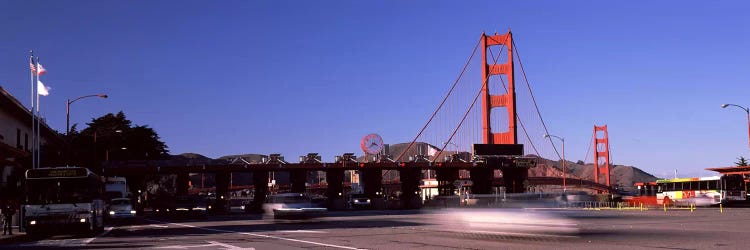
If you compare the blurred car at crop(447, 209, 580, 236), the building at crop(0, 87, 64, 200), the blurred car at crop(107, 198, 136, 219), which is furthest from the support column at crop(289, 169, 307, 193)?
the blurred car at crop(447, 209, 580, 236)

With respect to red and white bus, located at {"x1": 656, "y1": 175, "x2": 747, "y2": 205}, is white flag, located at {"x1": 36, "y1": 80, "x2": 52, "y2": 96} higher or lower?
higher

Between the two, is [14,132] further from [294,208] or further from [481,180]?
[481,180]

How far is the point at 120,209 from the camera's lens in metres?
45.5

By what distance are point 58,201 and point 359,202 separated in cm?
5016

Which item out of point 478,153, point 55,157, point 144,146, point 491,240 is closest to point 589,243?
point 491,240

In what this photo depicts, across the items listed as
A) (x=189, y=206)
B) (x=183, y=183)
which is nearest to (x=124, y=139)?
(x=183, y=183)

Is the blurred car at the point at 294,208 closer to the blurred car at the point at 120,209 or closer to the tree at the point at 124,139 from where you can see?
the blurred car at the point at 120,209

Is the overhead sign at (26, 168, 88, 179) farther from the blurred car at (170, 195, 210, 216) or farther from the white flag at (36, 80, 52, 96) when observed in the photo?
the blurred car at (170, 195, 210, 216)

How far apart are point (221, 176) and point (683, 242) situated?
84337mm

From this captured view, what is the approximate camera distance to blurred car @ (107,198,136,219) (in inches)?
1774

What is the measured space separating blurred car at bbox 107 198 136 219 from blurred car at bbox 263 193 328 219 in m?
12.8

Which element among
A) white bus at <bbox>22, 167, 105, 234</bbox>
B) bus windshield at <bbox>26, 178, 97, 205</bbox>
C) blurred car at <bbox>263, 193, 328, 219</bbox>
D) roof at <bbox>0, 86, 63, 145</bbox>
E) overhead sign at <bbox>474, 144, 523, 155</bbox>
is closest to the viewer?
white bus at <bbox>22, 167, 105, 234</bbox>

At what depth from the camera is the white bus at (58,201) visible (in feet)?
87.2

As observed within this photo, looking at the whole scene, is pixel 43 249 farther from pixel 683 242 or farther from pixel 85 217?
pixel 683 242
